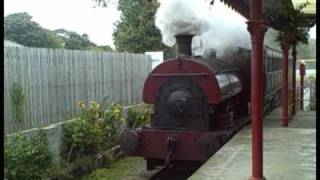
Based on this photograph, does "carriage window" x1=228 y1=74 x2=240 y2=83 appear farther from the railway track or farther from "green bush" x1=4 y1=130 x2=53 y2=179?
"green bush" x1=4 y1=130 x2=53 y2=179

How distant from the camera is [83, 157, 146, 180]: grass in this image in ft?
27.1

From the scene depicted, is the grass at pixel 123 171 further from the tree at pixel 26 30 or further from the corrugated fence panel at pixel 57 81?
the tree at pixel 26 30

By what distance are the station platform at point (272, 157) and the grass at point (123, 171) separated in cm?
184

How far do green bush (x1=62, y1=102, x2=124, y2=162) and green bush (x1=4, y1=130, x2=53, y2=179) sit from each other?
4.14 feet

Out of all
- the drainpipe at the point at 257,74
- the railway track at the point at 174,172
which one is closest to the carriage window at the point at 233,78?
the railway track at the point at 174,172

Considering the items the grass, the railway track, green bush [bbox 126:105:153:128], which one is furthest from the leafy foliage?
green bush [bbox 126:105:153:128]

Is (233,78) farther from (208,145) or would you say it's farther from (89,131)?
(89,131)

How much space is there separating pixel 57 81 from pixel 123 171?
2.01 meters

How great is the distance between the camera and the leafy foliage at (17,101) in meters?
7.27

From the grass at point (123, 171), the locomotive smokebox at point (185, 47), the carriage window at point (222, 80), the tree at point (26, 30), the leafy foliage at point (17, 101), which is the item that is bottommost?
the grass at point (123, 171)

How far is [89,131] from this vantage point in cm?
858

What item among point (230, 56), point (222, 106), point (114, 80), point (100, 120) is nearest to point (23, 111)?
point (100, 120)

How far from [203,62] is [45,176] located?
3057mm

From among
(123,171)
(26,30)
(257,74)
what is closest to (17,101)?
(123,171)
